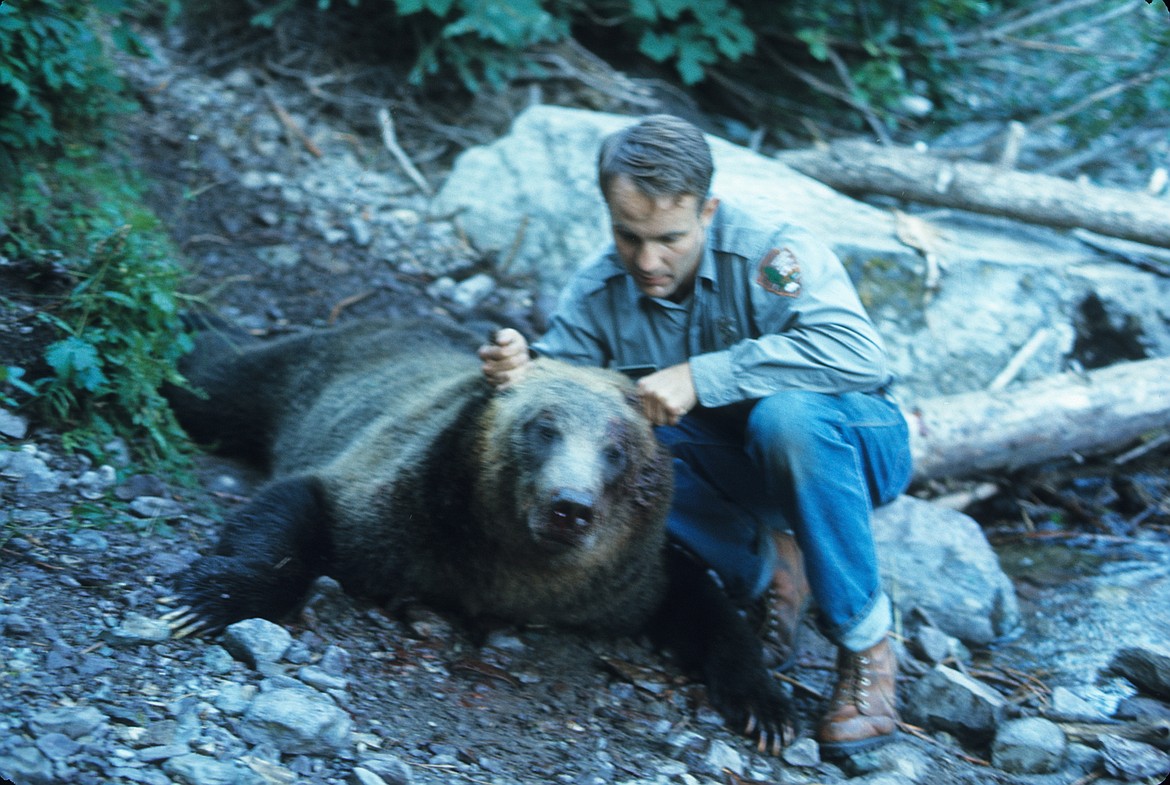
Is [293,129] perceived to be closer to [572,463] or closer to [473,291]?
[473,291]

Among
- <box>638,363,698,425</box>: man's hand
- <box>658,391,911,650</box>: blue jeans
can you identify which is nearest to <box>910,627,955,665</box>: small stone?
<box>658,391,911,650</box>: blue jeans

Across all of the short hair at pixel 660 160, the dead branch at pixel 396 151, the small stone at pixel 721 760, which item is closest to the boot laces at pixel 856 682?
the small stone at pixel 721 760

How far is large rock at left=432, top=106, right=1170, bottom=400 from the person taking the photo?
5.94 meters

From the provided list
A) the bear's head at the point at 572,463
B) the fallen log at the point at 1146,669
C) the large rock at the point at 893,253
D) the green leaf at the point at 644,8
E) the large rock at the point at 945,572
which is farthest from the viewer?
the green leaf at the point at 644,8

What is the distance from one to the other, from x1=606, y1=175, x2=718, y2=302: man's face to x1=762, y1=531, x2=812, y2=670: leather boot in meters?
1.22

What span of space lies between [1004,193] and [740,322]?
355cm

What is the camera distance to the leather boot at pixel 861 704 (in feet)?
11.7

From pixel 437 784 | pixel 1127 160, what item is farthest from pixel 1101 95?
pixel 437 784

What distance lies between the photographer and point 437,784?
9.20 ft

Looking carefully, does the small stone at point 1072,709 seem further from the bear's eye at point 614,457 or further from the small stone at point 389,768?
the small stone at point 389,768

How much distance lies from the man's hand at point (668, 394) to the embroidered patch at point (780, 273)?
438mm

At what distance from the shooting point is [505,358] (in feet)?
11.8

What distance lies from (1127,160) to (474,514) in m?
7.53

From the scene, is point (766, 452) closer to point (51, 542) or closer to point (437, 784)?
point (437, 784)
